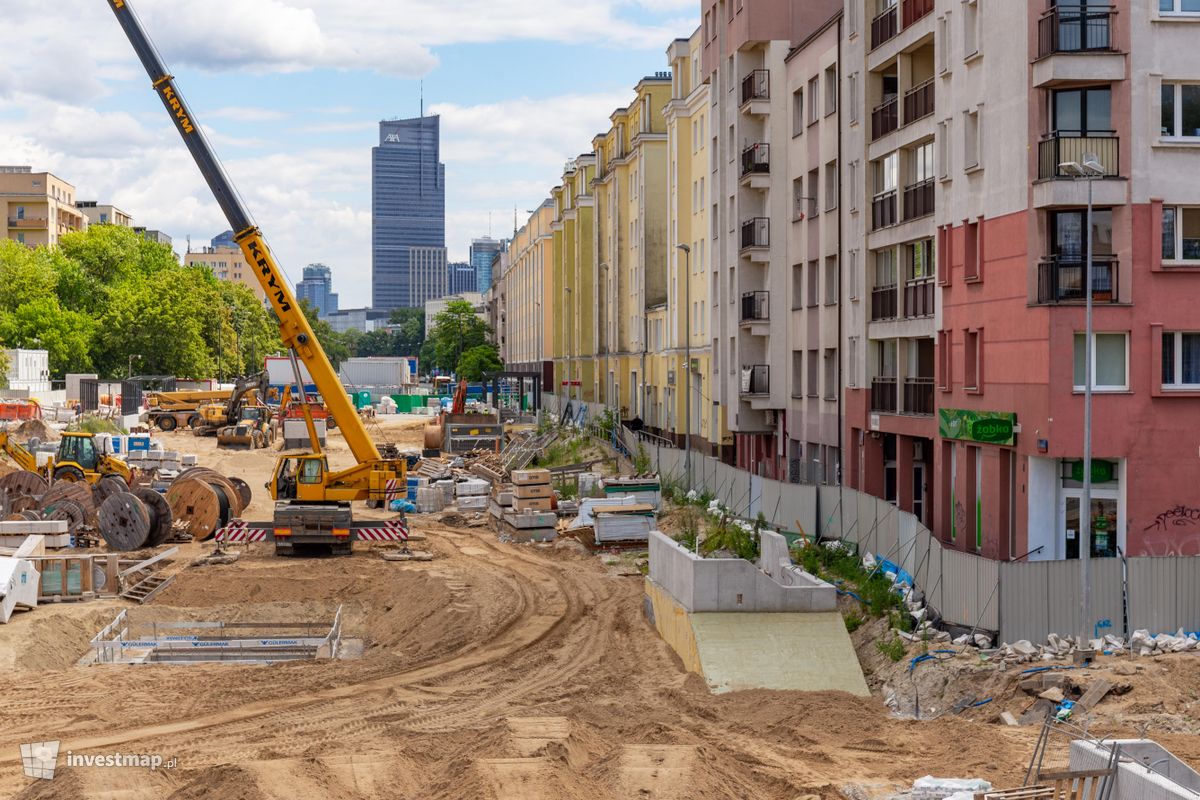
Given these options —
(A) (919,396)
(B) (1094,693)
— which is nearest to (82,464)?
(A) (919,396)

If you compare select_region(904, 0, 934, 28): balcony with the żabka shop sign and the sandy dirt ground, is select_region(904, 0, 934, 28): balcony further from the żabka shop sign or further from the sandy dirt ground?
the sandy dirt ground

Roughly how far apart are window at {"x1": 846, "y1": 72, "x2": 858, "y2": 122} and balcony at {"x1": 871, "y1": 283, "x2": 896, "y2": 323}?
4775 millimetres

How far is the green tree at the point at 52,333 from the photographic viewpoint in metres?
111

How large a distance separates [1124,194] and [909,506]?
12287 millimetres

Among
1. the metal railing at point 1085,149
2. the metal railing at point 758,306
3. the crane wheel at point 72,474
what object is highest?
the metal railing at point 1085,149

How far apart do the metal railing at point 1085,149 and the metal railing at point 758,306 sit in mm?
19729

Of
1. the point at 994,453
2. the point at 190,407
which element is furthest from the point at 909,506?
the point at 190,407

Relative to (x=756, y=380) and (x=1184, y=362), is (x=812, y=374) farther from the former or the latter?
(x=1184, y=362)

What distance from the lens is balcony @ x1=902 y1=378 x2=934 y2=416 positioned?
34.2m

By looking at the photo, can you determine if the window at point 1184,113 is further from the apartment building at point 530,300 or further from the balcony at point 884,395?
the apartment building at point 530,300

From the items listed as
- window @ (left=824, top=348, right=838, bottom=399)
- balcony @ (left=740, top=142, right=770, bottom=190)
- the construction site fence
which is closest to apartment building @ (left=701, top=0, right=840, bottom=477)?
balcony @ (left=740, top=142, right=770, bottom=190)

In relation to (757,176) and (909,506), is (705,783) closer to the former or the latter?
(909,506)

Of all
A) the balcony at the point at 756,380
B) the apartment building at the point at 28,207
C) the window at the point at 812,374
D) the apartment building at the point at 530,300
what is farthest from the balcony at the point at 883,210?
the apartment building at the point at 28,207

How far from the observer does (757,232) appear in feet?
151
